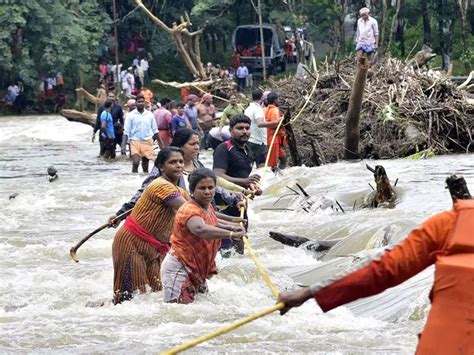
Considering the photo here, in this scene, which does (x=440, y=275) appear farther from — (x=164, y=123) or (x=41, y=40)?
(x=41, y=40)

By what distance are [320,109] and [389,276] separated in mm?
16663

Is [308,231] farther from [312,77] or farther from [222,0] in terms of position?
[222,0]

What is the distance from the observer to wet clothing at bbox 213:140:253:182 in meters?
10.5

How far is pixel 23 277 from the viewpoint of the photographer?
11.3 metres

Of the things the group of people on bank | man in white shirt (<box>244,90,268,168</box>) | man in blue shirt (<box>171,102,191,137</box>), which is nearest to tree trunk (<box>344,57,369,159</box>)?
the group of people on bank

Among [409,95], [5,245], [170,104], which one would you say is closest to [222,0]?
[170,104]

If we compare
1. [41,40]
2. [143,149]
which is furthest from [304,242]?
[41,40]

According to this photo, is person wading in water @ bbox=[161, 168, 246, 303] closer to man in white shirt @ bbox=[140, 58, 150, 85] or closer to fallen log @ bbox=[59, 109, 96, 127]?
fallen log @ bbox=[59, 109, 96, 127]

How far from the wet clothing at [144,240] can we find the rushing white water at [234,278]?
A: 0.14m

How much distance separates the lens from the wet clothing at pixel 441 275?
4.08 metres

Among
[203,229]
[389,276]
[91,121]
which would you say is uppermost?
[389,276]

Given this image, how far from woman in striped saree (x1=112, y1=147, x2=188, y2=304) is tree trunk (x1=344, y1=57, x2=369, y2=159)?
8.85 m

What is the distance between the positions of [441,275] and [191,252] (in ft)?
12.5

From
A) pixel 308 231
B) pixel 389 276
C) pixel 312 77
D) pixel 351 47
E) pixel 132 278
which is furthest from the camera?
pixel 351 47
